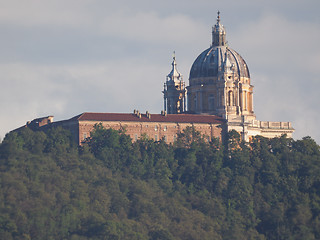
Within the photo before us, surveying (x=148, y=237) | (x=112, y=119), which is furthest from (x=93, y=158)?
(x=148, y=237)

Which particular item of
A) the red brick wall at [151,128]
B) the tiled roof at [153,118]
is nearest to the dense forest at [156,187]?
the red brick wall at [151,128]

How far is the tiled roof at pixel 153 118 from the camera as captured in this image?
18950 cm

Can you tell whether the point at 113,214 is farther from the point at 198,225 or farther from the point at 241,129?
the point at 241,129

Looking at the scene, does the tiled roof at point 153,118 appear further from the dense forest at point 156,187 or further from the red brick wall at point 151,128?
the dense forest at point 156,187

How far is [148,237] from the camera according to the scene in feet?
553

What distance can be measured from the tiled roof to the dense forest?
2.34 metres

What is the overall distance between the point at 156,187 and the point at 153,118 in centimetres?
1185

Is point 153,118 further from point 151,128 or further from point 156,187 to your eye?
point 156,187

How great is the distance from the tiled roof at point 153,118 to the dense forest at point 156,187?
2.34 meters

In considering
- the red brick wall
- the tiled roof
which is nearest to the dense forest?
the red brick wall

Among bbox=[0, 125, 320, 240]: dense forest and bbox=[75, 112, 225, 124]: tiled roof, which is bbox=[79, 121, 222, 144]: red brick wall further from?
bbox=[0, 125, 320, 240]: dense forest

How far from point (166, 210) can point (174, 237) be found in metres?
7.87

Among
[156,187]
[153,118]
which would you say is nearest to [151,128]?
[153,118]

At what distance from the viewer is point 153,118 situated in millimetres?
191875
